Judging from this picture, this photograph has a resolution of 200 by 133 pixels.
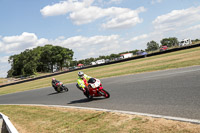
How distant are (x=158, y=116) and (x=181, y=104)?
1229 millimetres

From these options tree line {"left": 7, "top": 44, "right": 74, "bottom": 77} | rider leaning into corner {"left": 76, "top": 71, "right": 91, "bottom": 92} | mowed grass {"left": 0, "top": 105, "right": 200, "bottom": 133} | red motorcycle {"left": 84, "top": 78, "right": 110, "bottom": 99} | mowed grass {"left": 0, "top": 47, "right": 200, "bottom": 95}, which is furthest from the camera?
tree line {"left": 7, "top": 44, "right": 74, "bottom": 77}

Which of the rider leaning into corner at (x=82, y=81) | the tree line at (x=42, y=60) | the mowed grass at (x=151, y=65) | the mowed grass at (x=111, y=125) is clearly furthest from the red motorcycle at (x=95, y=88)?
the tree line at (x=42, y=60)

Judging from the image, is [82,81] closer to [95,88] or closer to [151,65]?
[95,88]

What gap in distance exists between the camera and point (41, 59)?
11856 centimetres

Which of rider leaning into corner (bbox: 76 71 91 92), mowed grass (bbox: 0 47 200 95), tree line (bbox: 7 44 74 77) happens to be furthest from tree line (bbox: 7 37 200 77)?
rider leaning into corner (bbox: 76 71 91 92)

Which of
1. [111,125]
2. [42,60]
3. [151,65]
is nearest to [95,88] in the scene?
[111,125]

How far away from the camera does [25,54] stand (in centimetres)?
10231

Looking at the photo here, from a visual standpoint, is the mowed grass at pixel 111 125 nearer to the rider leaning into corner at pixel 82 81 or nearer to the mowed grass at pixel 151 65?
the rider leaning into corner at pixel 82 81

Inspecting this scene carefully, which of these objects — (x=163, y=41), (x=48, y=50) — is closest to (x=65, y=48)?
(x=48, y=50)

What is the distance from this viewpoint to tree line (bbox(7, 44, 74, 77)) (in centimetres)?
9806

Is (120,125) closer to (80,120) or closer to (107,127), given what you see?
(107,127)

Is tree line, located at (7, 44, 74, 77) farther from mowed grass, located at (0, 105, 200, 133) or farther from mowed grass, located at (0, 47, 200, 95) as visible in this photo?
mowed grass, located at (0, 105, 200, 133)

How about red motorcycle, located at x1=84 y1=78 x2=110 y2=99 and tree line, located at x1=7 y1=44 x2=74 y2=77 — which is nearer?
red motorcycle, located at x1=84 y1=78 x2=110 y2=99

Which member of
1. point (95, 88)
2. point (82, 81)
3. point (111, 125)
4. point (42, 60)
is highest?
point (42, 60)
